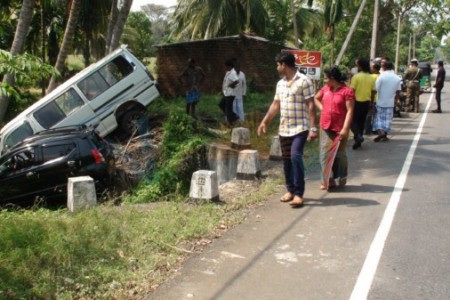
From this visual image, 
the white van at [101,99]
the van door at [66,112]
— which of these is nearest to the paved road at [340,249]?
the white van at [101,99]

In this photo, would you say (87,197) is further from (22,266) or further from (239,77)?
(239,77)

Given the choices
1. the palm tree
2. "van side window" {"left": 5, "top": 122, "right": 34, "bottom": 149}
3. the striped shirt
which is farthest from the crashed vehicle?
the palm tree

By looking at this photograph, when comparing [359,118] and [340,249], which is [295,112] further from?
[359,118]

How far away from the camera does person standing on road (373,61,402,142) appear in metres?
11.3

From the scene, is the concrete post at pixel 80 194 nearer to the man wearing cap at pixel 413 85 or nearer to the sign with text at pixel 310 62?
the sign with text at pixel 310 62

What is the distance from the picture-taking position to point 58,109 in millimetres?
12719

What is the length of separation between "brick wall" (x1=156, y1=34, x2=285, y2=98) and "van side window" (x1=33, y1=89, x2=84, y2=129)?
8582 millimetres

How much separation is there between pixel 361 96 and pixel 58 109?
739 centimetres

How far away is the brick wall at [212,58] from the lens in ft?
69.7

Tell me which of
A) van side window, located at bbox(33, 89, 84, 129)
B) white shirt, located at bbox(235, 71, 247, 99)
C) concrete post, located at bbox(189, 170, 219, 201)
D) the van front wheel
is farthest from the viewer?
the van front wheel

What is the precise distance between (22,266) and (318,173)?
542 centimetres

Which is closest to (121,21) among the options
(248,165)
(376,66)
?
(376,66)

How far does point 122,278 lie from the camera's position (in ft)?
14.9

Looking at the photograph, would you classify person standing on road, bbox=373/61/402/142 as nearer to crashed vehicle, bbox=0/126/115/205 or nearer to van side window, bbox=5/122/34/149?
crashed vehicle, bbox=0/126/115/205
